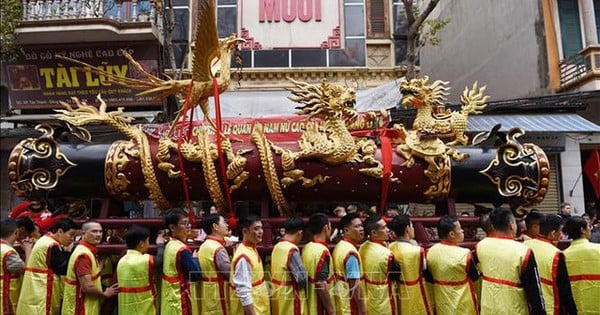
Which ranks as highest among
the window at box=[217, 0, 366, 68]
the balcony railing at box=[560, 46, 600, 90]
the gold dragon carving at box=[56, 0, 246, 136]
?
the window at box=[217, 0, 366, 68]

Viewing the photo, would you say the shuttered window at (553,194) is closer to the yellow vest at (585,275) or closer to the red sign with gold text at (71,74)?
the yellow vest at (585,275)

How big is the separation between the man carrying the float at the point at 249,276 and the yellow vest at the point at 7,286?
177 centimetres

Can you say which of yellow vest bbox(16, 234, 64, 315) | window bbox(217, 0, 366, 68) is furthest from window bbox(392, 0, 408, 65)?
yellow vest bbox(16, 234, 64, 315)

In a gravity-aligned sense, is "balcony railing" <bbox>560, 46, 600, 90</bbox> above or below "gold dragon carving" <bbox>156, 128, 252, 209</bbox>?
above

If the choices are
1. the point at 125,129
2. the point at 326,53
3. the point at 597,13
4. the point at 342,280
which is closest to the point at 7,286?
the point at 125,129

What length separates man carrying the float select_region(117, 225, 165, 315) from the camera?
3.87 m

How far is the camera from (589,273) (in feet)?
13.3

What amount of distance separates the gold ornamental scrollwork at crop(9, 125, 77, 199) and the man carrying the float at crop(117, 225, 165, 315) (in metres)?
1.15

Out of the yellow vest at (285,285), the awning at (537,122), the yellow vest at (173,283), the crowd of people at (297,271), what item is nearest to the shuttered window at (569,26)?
the awning at (537,122)

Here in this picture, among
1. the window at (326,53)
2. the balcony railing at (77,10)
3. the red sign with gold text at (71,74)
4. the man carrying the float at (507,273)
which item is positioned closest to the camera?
the man carrying the float at (507,273)

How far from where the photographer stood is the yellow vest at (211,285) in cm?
392

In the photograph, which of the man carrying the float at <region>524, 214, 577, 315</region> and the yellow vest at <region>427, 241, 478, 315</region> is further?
the yellow vest at <region>427, 241, 478, 315</region>

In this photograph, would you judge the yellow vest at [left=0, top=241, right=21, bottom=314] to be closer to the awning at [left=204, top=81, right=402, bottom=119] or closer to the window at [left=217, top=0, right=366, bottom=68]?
the awning at [left=204, top=81, right=402, bottom=119]

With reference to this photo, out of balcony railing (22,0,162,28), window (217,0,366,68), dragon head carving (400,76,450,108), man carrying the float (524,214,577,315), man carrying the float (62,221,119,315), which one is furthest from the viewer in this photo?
window (217,0,366,68)
